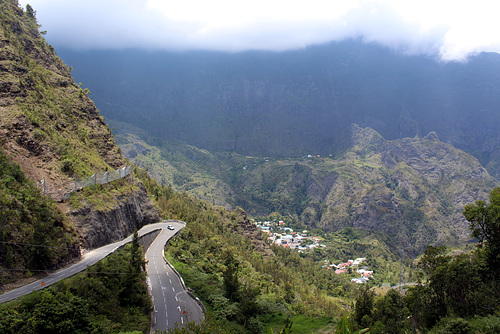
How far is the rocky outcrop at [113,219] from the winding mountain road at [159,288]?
Answer: 146 centimetres

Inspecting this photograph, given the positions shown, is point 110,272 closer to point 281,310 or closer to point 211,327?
point 211,327

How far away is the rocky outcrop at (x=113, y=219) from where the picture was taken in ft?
150

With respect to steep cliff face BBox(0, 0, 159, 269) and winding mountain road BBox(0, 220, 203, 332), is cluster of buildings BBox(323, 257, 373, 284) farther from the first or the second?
winding mountain road BBox(0, 220, 203, 332)

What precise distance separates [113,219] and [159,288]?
1488cm

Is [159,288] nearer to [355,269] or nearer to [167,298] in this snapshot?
[167,298]

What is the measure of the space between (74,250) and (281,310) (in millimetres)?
33482

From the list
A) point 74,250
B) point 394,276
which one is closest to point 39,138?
point 74,250

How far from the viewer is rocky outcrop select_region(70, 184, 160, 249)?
4578 centimetres

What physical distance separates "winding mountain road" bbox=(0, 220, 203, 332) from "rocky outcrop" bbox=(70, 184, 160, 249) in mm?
1463

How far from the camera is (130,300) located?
35.6 meters

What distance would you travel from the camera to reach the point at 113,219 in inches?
2105

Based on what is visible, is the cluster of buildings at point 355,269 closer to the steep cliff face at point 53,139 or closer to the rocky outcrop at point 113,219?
the rocky outcrop at point 113,219

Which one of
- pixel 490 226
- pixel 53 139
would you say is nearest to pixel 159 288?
pixel 53 139

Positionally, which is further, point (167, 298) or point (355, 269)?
point (355, 269)
